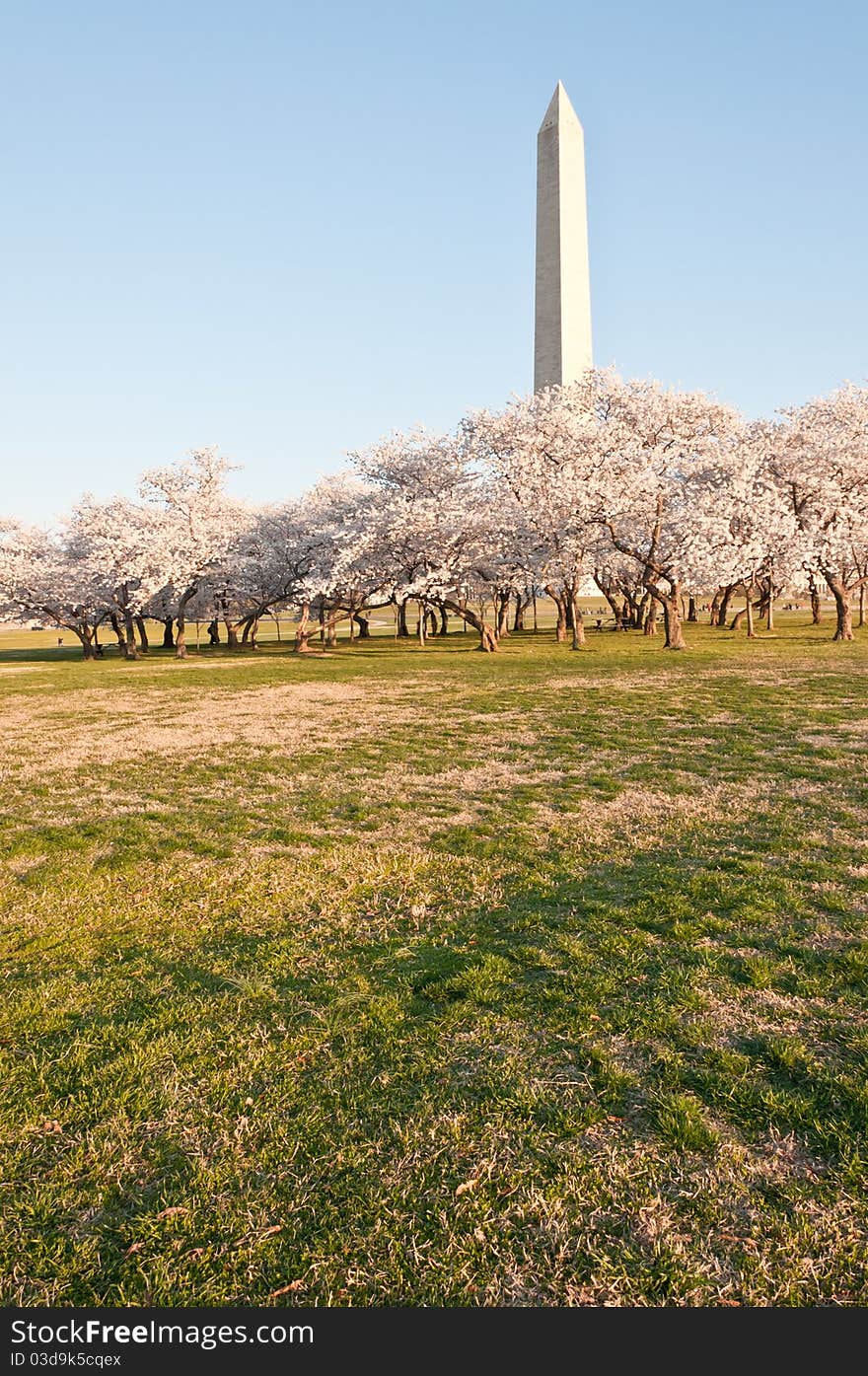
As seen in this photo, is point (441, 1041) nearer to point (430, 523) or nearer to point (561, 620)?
point (430, 523)

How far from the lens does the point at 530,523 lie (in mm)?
40469

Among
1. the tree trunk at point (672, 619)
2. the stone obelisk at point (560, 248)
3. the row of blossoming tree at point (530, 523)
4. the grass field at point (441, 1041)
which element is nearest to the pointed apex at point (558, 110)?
the stone obelisk at point (560, 248)

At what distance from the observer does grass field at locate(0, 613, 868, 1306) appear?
3803mm

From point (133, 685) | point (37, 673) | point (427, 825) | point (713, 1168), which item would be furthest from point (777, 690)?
point (37, 673)

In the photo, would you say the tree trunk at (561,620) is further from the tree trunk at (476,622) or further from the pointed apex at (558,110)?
the pointed apex at (558,110)

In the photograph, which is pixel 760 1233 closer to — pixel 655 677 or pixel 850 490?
pixel 655 677

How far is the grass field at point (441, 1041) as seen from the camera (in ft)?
12.5

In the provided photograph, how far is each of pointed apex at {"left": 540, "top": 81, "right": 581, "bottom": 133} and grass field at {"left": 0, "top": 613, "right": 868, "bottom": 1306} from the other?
269 ft

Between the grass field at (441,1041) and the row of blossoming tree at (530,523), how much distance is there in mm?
27183

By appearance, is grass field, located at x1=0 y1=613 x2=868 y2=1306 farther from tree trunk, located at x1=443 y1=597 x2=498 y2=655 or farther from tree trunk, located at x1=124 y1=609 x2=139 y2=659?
tree trunk, located at x1=124 y1=609 x2=139 y2=659

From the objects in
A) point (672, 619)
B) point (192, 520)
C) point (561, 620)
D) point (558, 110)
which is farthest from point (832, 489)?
point (558, 110)

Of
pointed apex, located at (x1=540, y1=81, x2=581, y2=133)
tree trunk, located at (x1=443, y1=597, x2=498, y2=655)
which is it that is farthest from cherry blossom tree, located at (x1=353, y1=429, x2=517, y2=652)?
pointed apex, located at (x1=540, y1=81, x2=581, y2=133)

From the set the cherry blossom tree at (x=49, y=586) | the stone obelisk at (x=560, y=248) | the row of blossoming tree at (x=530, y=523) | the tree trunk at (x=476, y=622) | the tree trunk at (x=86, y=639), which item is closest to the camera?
the row of blossoming tree at (x=530, y=523)

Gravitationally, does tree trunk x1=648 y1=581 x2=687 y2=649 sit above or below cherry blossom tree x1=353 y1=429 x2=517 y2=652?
below
